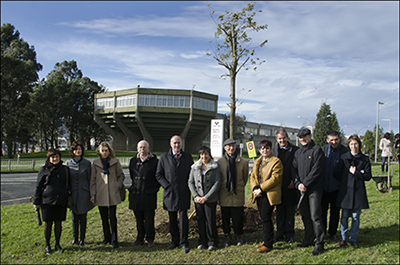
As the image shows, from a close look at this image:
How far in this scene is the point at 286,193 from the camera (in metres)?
5.39

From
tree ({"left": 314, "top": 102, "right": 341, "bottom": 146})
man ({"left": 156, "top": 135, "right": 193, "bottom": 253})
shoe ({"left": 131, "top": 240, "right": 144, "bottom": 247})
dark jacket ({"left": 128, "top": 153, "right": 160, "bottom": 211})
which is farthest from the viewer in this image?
tree ({"left": 314, "top": 102, "right": 341, "bottom": 146})

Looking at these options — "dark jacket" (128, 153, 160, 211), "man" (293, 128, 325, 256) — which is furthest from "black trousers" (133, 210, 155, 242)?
"man" (293, 128, 325, 256)

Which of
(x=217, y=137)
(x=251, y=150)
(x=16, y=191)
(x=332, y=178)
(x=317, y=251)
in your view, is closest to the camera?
(x=317, y=251)

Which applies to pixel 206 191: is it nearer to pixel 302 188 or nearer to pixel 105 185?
pixel 302 188

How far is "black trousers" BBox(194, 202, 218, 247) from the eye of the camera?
5.39 metres

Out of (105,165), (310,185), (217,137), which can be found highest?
(217,137)

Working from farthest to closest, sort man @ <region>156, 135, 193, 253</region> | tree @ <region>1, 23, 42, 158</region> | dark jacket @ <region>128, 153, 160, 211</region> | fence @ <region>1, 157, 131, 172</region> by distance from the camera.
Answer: tree @ <region>1, 23, 42, 158</region> → fence @ <region>1, 157, 131, 172</region> → dark jacket @ <region>128, 153, 160, 211</region> → man @ <region>156, 135, 193, 253</region>

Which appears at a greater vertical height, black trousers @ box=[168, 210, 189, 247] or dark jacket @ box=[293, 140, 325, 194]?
dark jacket @ box=[293, 140, 325, 194]

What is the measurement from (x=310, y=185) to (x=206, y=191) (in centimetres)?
178

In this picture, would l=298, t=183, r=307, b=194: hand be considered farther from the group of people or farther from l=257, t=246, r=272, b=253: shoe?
l=257, t=246, r=272, b=253: shoe

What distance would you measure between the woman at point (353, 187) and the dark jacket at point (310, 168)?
17.7 inches

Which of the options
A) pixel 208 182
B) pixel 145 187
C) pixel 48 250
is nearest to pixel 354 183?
pixel 208 182

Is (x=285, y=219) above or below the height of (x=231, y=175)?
below

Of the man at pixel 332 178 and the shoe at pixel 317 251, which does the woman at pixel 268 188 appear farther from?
the man at pixel 332 178
